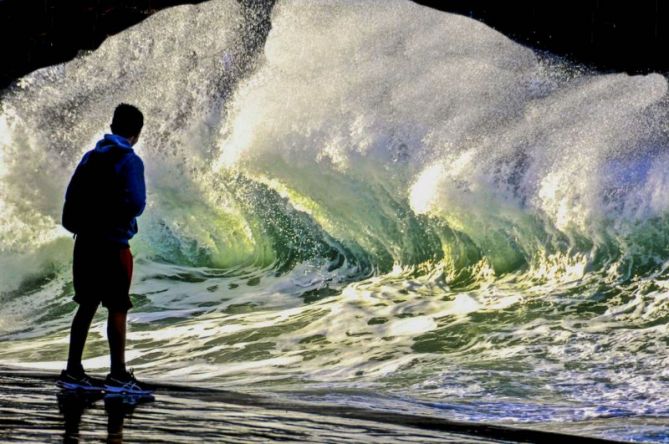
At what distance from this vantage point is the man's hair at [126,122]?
6.77 meters

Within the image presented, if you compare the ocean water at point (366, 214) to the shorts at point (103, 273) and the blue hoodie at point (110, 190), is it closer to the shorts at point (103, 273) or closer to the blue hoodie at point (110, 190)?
the shorts at point (103, 273)

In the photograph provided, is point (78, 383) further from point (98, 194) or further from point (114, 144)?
point (114, 144)

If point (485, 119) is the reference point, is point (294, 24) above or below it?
above

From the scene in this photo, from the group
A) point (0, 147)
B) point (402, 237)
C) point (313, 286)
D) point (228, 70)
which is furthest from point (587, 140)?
point (0, 147)

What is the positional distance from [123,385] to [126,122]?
1367mm

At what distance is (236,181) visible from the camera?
14.9 m

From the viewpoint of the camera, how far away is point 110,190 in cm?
665

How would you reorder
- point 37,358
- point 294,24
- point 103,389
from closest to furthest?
1. point 103,389
2. point 37,358
3. point 294,24

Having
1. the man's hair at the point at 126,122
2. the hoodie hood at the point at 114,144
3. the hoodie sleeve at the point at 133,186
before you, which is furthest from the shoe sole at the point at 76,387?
the man's hair at the point at 126,122

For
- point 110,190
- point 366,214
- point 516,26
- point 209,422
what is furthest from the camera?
point 516,26

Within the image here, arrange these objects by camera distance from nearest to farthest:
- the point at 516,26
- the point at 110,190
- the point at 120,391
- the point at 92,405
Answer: the point at 92,405
the point at 120,391
the point at 110,190
the point at 516,26

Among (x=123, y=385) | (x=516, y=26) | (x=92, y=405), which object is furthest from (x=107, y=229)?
(x=516, y=26)

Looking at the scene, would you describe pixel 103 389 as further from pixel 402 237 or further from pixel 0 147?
pixel 0 147

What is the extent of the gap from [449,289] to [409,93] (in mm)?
3679
